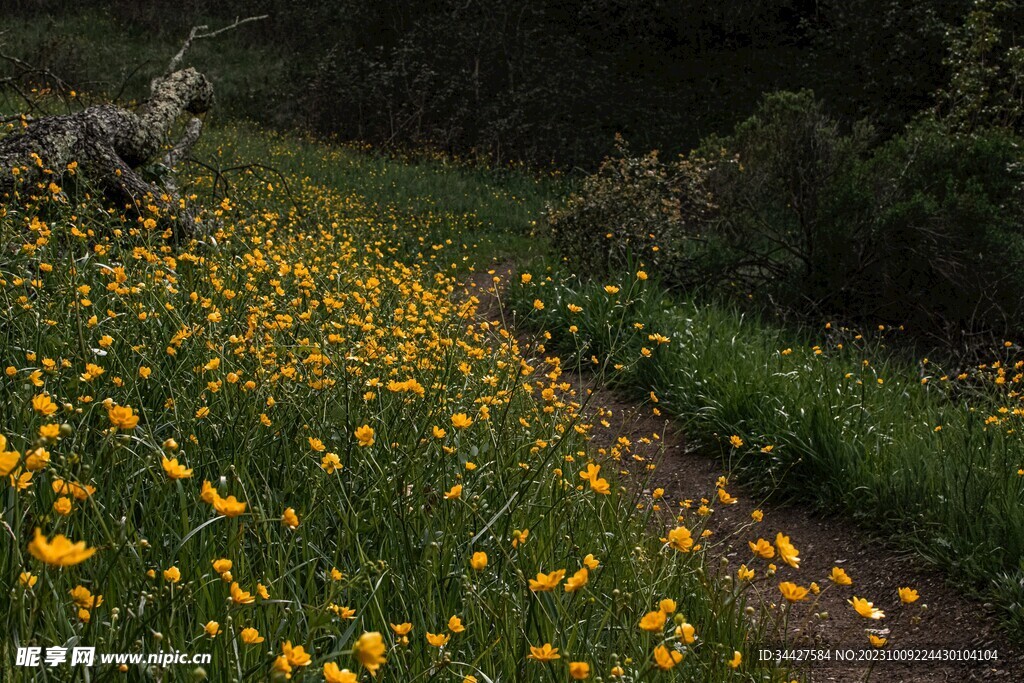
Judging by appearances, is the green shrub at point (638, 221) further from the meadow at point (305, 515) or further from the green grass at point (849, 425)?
the meadow at point (305, 515)

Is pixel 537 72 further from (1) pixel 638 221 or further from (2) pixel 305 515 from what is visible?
(2) pixel 305 515

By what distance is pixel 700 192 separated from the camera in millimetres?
8242

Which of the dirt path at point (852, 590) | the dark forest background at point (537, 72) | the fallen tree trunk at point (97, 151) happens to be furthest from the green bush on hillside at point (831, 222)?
the dark forest background at point (537, 72)

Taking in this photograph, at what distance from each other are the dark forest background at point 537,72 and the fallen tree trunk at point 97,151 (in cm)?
1098

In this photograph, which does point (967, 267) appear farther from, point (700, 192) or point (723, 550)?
point (723, 550)

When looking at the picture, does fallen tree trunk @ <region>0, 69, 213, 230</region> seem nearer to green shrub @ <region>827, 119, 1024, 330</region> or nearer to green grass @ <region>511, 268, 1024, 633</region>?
green grass @ <region>511, 268, 1024, 633</region>

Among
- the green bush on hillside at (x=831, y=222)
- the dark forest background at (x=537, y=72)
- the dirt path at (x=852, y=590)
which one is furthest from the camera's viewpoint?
the dark forest background at (x=537, y=72)

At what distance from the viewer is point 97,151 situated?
5.09m

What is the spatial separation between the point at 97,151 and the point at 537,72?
13.3 m

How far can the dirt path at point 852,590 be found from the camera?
2939 millimetres

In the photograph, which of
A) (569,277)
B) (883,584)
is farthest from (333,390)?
(569,277)

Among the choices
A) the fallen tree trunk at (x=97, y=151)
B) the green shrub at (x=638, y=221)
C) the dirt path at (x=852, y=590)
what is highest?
the fallen tree trunk at (x=97, y=151)

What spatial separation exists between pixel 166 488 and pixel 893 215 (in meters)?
6.58

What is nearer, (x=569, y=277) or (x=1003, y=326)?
(x=1003, y=326)
